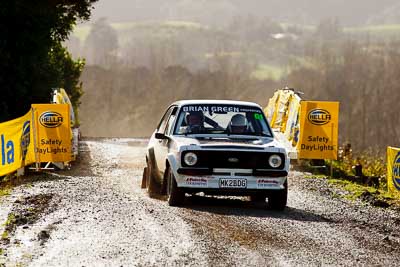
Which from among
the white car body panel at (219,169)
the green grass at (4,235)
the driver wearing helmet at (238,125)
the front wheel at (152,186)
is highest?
the driver wearing helmet at (238,125)

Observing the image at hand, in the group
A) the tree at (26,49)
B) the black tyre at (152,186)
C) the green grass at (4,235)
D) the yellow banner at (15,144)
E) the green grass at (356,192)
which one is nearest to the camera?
the green grass at (4,235)

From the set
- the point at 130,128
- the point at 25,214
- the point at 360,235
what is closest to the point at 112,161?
the point at 25,214

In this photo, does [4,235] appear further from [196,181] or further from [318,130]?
[318,130]

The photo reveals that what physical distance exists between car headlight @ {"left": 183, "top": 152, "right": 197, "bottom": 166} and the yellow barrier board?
202 inches

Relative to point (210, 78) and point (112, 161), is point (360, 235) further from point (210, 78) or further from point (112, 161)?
point (210, 78)

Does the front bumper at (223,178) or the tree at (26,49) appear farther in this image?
the tree at (26,49)

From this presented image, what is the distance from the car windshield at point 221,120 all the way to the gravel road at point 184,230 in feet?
3.87

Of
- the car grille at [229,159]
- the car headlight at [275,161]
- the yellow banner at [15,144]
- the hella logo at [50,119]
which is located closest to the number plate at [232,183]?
the car grille at [229,159]

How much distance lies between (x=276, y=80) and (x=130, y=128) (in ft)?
71.0

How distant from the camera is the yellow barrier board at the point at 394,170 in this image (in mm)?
15664

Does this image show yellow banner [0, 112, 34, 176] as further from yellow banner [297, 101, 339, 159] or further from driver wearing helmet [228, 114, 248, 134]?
yellow banner [297, 101, 339, 159]

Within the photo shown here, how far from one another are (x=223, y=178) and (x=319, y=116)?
25.3 feet

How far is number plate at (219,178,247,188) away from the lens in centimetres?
1219

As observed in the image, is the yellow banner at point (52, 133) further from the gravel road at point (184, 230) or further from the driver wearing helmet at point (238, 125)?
the driver wearing helmet at point (238, 125)
